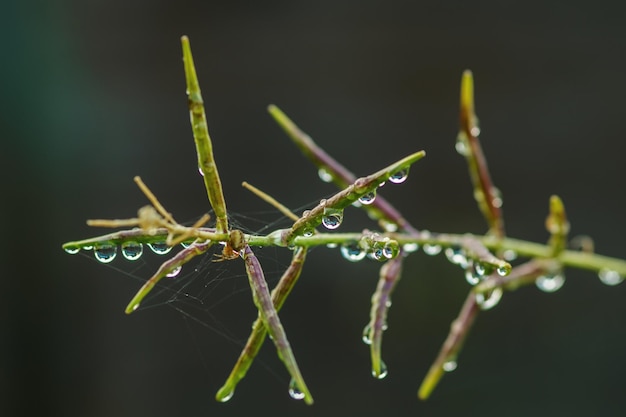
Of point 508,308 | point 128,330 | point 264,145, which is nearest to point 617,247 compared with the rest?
point 508,308

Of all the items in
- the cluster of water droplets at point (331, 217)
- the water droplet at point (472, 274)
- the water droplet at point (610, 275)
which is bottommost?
the cluster of water droplets at point (331, 217)

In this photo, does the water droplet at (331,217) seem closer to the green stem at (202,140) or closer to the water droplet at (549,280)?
the green stem at (202,140)

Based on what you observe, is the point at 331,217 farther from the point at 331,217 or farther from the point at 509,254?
the point at 509,254

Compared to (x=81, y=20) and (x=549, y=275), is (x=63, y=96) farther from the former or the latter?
(x=549, y=275)

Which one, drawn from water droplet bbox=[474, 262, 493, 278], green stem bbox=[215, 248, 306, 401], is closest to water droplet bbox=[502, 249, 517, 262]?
water droplet bbox=[474, 262, 493, 278]

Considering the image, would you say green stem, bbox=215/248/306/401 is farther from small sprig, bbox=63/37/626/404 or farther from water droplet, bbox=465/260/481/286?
water droplet, bbox=465/260/481/286

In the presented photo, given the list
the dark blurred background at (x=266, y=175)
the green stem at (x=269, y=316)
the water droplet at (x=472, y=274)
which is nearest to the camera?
the green stem at (x=269, y=316)

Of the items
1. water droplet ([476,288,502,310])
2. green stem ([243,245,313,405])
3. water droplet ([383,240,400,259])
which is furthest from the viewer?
water droplet ([476,288,502,310])

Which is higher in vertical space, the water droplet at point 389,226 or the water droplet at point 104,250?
the water droplet at point 389,226

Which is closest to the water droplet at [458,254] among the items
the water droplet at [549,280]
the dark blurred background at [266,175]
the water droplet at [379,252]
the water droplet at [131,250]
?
the water droplet at [549,280]

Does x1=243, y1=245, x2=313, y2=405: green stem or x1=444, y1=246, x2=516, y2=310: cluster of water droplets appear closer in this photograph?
x1=243, y1=245, x2=313, y2=405: green stem
